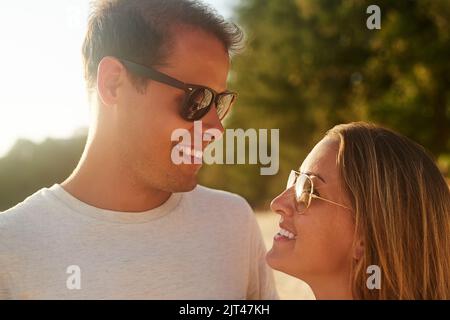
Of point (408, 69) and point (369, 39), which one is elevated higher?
point (369, 39)

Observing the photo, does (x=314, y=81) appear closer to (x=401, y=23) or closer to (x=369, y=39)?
(x=369, y=39)

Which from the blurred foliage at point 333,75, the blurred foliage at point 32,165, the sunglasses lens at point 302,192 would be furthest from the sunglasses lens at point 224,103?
the blurred foliage at point 32,165

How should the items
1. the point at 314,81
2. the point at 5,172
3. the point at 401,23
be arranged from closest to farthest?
the point at 5,172, the point at 401,23, the point at 314,81

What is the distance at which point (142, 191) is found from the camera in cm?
273

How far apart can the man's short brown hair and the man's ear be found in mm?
92

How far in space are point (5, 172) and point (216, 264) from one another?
48.1ft

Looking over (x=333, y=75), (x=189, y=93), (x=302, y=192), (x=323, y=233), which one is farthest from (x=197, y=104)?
(x=333, y=75)

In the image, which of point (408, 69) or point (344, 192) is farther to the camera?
point (408, 69)

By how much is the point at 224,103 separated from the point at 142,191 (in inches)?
23.1

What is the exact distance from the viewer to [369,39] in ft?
68.4

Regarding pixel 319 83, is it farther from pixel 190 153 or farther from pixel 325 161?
pixel 325 161

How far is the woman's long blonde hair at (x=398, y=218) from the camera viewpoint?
2277 mm

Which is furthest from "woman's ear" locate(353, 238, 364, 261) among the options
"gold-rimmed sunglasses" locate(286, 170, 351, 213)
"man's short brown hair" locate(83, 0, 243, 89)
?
"man's short brown hair" locate(83, 0, 243, 89)
